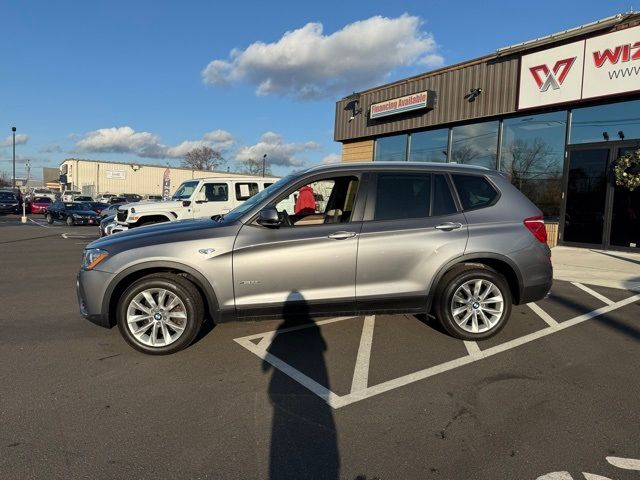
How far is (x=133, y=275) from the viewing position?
14.0 feet

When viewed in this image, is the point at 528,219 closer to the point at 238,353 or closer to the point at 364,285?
the point at 364,285

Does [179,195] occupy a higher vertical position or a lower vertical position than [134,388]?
higher

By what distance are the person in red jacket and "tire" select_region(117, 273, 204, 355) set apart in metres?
1.74

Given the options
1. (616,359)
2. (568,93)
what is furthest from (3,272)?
(568,93)

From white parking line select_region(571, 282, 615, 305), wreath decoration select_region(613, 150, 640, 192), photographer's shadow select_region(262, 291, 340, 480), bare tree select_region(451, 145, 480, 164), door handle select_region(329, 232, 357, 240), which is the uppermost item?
bare tree select_region(451, 145, 480, 164)

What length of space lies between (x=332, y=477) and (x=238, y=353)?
2.07 metres

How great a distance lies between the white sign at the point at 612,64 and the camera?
1039 centimetres

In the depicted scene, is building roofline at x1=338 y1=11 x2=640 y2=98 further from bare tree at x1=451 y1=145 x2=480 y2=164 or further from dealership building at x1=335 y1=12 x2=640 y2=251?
bare tree at x1=451 y1=145 x2=480 y2=164

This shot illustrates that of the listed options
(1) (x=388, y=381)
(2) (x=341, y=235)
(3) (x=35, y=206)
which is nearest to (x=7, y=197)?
(3) (x=35, y=206)

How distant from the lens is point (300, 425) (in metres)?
3.08

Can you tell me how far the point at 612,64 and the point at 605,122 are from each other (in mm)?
1373

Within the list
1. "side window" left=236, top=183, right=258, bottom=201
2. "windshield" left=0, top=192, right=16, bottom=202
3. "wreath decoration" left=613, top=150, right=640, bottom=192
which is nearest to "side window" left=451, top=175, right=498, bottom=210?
"side window" left=236, top=183, right=258, bottom=201

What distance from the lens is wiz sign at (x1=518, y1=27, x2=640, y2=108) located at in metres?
10.5

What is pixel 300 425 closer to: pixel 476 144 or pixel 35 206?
pixel 476 144
